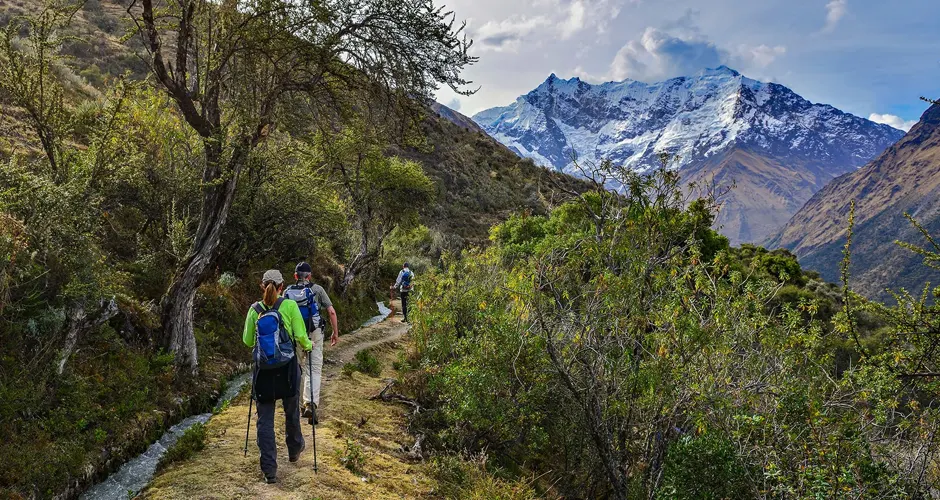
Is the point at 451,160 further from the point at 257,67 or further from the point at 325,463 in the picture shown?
the point at 325,463

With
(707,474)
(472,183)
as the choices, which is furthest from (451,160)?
(707,474)

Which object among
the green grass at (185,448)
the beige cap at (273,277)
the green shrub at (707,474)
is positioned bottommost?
the green grass at (185,448)

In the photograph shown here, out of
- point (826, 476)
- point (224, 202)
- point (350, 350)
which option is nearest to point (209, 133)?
point (224, 202)

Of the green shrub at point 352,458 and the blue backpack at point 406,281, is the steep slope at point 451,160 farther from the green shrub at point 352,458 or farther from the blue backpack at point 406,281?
the green shrub at point 352,458

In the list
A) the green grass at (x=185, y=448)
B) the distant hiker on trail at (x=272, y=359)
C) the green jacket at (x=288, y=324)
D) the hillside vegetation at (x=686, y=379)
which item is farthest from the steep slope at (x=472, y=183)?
the distant hiker on trail at (x=272, y=359)

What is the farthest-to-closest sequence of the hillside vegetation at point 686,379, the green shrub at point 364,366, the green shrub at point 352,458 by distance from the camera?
the green shrub at point 364,366
the green shrub at point 352,458
the hillside vegetation at point 686,379

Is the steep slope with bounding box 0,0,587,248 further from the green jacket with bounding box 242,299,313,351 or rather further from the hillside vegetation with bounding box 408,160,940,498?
the green jacket with bounding box 242,299,313,351

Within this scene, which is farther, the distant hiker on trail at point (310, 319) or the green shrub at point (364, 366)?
the green shrub at point (364, 366)

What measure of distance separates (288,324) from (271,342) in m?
0.33

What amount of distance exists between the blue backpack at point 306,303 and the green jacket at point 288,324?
4.73 ft

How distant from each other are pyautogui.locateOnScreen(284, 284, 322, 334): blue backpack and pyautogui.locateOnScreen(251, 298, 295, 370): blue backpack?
171 cm

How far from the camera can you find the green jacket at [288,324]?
18.4 ft

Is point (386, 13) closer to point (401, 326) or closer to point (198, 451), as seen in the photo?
point (198, 451)

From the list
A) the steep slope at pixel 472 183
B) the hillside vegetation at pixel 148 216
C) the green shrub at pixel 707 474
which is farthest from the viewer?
the steep slope at pixel 472 183
